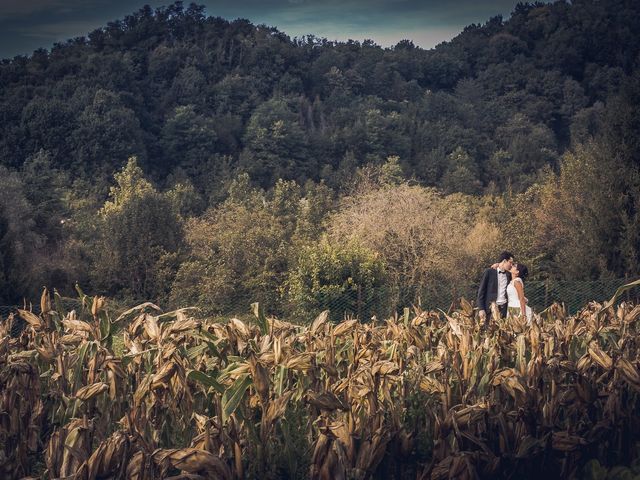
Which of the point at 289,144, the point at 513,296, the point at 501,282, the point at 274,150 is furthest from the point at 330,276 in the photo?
the point at 289,144

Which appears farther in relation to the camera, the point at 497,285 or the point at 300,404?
the point at 497,285

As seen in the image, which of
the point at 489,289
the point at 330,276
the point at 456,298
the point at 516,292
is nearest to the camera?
the point at 516,292

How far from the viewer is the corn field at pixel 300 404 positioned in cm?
361

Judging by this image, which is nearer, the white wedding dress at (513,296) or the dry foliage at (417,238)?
the white wedding dress at (513,296)

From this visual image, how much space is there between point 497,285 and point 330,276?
855 centimetres

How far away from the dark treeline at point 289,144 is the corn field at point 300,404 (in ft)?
44.7

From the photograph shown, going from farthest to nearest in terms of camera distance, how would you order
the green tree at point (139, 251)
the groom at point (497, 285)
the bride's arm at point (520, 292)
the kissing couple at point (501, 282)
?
the green tree at point (139, 251) < the groom at point (497, 285) < the kissing couple at point (501, 282) < the bride's arm at point (520, 292)

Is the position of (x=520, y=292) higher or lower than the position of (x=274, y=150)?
higher

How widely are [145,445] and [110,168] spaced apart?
4488 cm

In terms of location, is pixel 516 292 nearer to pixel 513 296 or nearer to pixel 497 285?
pixel 513 296

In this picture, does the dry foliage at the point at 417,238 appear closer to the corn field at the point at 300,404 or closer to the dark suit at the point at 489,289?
the dark suit at the point at 489,289

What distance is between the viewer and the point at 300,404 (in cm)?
423

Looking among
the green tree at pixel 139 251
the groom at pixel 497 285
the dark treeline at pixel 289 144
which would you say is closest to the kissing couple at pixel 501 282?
the groom at pixel 497 285

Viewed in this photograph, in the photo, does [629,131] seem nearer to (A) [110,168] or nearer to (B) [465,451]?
(B) [465,451]
